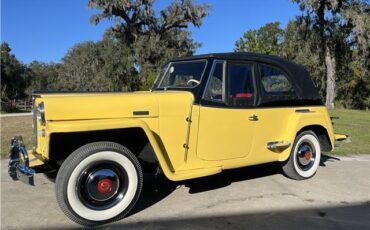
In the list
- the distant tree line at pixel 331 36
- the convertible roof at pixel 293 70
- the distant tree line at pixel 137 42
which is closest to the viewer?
the convertible roof at pixel 293 70

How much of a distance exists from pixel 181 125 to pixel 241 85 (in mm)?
1212

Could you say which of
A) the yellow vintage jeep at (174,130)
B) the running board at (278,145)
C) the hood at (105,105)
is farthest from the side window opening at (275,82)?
the hood at (105,105)

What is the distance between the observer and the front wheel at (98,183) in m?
4.47

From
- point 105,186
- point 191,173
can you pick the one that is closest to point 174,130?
point 191,173

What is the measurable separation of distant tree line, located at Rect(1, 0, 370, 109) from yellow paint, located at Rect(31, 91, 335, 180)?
17.3m

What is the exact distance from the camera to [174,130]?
519 centimetres

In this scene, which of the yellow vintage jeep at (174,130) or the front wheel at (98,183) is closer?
the front wheel at (98,183)

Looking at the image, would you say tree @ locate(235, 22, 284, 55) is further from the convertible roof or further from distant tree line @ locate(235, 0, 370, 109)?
the convertible roof

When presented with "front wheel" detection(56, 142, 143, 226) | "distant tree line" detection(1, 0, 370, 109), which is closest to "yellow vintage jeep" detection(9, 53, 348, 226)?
"front wheel" detection(56, 142, 143, 226)

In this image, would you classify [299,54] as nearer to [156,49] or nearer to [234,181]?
[156,49]

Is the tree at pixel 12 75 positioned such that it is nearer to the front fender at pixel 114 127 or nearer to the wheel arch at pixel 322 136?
the wheel arch at pixel 322 136

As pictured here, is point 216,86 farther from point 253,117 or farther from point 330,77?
point 330,77

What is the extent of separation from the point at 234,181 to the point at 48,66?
287 ft

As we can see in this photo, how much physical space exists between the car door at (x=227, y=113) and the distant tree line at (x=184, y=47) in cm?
1737
